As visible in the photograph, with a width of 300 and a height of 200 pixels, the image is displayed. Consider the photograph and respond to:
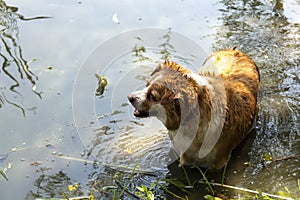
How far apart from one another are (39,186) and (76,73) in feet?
6.49

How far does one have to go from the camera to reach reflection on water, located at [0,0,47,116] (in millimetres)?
5516

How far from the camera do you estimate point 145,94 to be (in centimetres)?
421

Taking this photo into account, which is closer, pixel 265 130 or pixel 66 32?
pixel 265 130

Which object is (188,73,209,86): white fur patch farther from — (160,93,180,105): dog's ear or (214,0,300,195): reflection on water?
(214,0,300,195): reflection on water

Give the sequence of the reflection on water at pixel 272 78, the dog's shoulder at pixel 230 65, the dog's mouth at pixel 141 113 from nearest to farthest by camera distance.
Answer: the dog's mouth at pixel 141 113 < the reflection on water at pixel 272 78 < the dog's shoulder at pixel 230 65

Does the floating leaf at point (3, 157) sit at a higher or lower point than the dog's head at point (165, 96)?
lower

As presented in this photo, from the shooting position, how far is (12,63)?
6047mm

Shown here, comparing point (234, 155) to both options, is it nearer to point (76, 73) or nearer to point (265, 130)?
point (265, 130)

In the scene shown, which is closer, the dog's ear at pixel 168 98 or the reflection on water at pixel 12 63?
the dog's ear at pixel 168 98

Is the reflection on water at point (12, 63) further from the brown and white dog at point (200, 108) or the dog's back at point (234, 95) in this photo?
the dog's back at point (234, 95)

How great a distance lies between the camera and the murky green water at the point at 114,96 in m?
4.53

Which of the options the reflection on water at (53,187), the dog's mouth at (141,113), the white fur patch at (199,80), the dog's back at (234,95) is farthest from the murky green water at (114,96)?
the white fur patch at (199,80)

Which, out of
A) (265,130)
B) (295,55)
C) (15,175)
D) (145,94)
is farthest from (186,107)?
(295,55)

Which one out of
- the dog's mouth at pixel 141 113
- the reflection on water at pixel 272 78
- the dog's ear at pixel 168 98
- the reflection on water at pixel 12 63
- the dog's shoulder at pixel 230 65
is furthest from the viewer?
the reflection on water at pixel 12 63
